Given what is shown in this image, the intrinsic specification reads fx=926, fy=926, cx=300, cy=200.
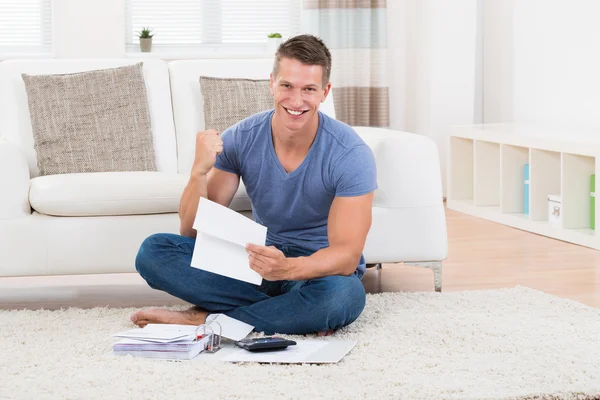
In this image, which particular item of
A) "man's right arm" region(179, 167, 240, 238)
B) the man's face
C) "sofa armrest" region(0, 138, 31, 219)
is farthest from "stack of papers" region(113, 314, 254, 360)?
"sofa armrest" region(0, 138, 31, 219)

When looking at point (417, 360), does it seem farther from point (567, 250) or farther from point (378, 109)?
point (378, 109)

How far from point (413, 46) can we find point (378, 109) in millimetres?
475

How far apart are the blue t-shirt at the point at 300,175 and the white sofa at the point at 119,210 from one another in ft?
1.66

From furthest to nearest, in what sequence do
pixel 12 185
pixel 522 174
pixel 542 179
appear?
pixel 522 174 → pixel 542 179 → pixel 12 185

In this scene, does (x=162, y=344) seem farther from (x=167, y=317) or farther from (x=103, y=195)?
(x=103, y=195)

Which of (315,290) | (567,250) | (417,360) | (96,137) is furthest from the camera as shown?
(567,250)

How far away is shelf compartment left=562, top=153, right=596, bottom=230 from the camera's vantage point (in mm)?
4227

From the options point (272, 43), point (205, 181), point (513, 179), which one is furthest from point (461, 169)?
point (205, 181)

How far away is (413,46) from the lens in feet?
19.7

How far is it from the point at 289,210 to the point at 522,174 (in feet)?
8.60

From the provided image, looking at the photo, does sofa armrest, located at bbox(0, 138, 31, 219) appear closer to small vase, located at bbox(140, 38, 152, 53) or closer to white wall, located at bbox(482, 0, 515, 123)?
small vase, located at bbox(140, 38, 152, 53)

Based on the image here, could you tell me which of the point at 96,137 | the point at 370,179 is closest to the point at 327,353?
the point at 370,179

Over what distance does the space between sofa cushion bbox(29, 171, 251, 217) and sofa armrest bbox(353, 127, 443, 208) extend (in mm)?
672

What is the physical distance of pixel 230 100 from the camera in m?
3.45
